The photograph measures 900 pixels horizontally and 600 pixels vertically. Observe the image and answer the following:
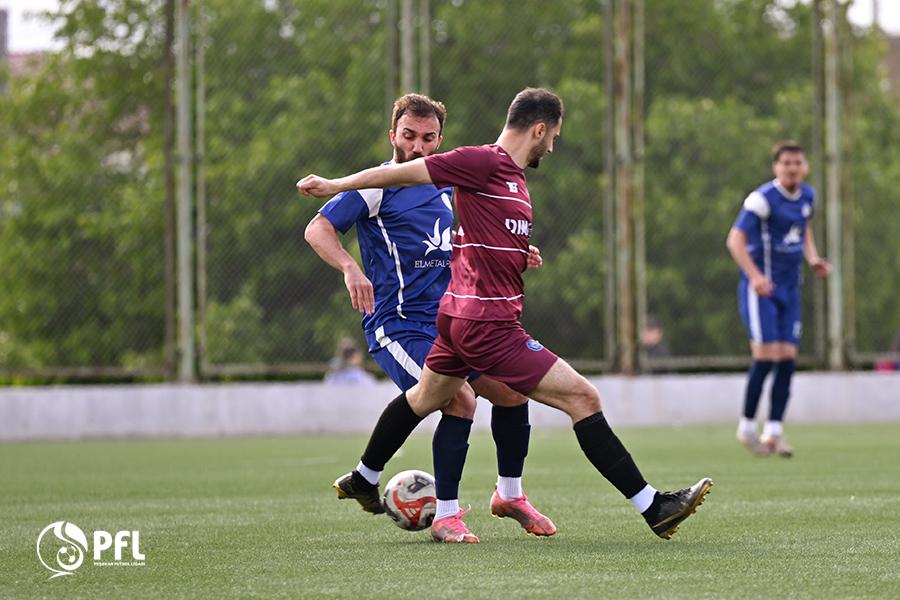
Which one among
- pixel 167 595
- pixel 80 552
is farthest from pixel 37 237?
pixel 167 595

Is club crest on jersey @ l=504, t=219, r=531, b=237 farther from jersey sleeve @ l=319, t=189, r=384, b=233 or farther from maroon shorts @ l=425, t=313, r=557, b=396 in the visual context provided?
jersey sleeve @ l=319, t=189, r=384, b=233

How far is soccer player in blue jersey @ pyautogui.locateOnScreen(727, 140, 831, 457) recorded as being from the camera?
12.6 metres

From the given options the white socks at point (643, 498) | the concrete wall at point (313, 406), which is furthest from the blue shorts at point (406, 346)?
the concrete wall at point (313, 406)

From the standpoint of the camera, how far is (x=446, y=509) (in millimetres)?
6953

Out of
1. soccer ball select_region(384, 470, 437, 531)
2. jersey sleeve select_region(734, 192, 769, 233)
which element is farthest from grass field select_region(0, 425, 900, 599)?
jersey sleeve select_region(734, 192, 769, 233)

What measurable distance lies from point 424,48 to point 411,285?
413 inches

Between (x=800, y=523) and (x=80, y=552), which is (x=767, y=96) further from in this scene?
(x=80, y=552)

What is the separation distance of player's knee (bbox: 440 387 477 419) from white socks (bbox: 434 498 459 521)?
14.6 inches

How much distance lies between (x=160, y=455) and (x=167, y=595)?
889cm

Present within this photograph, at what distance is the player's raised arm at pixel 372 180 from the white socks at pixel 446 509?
4.64ft

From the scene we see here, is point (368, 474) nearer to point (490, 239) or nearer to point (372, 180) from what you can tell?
point (490, 239)

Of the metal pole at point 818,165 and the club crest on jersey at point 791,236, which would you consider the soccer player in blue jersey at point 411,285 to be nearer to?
the club crest on jersey at point 791,236

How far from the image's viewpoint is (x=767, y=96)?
62.5 feet

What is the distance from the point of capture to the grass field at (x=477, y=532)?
17.5ft
